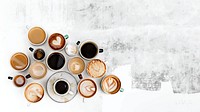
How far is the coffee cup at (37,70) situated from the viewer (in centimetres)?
170

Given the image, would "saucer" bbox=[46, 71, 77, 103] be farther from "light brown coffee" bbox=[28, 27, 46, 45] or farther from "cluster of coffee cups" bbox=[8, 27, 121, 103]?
"light brown coffee" bbox=[28, 27, 46, 45]

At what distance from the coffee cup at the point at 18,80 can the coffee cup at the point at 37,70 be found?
0.12 ft

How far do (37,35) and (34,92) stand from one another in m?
0.29

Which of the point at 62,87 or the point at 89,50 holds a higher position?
the point at 89,50

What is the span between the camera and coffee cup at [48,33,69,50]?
1.71 m

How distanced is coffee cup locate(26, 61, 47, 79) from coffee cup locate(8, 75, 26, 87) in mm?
36

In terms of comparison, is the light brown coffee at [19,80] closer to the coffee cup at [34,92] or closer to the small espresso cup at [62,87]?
the coffee cup at [34,92]

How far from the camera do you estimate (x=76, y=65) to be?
1.74m

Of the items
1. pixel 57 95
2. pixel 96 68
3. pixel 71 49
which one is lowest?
pixel 57 95

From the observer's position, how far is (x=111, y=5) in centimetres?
176

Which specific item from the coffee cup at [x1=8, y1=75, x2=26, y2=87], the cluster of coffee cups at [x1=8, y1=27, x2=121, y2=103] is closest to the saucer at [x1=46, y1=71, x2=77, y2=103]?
the cluster of coffee cups at [x1=8, y1=27, x2=121, y2=103]

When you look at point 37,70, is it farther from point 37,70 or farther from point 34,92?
point 34,92

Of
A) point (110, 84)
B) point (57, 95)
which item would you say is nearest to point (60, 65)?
point (57, 95)

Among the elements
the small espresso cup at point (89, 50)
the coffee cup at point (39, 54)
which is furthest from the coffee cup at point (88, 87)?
the coffee cup at point (39, 54)
